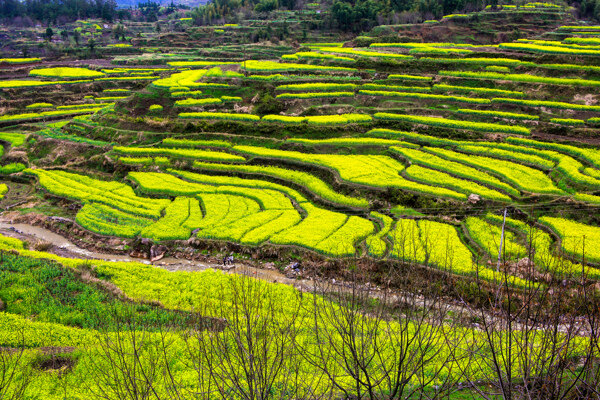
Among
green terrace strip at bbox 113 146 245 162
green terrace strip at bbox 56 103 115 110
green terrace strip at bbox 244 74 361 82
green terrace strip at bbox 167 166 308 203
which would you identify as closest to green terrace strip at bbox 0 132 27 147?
green terrace strip at bbox 56 103 115 110

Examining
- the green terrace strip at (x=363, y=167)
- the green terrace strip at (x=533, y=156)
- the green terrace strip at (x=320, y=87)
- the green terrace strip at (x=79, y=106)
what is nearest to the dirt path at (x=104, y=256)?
the green terrace strip at (x=363, y=167)

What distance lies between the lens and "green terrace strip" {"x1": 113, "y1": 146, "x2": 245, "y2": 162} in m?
36.0

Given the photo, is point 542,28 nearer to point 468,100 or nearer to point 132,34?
point 468,100

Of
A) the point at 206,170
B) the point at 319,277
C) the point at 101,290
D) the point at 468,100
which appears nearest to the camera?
the point at 101,290

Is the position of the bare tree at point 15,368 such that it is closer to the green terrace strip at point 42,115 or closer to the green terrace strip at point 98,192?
the green terrace strip at point 98,192

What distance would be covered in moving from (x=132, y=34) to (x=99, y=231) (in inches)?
4046

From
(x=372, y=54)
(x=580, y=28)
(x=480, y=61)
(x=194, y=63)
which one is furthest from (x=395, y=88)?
(x=194, y=63)

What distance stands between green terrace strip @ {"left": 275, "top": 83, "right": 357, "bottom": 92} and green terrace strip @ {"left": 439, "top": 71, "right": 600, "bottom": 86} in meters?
9.98

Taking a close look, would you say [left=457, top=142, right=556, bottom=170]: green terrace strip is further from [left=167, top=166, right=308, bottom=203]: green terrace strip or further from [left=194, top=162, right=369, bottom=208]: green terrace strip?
[left=167, top=166, right=308, bottom=203]: green terrace strip

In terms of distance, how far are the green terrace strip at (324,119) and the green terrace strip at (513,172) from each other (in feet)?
26.3

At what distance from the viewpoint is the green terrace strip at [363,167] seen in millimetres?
27867

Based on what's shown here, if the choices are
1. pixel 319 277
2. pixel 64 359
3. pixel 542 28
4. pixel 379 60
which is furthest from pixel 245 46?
pixel 64 359

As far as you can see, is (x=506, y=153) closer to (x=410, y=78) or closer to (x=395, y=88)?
(x=395, y=88)

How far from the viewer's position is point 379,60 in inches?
1876
